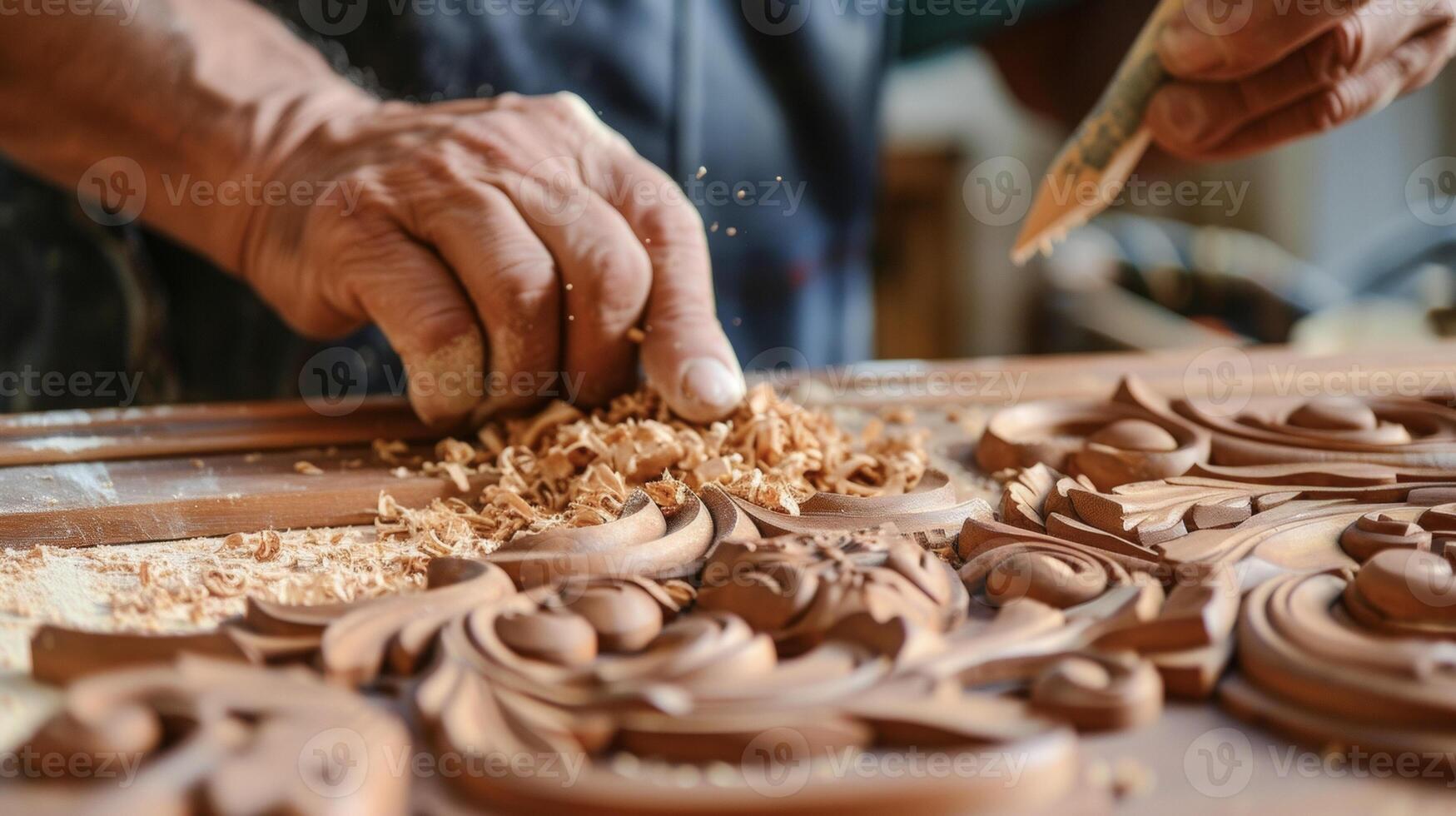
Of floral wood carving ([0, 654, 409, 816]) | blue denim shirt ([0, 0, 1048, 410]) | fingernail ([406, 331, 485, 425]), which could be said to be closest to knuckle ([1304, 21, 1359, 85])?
blue denim shirt ([0, 0, 1048, 410])

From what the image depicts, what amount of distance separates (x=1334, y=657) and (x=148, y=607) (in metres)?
0.89

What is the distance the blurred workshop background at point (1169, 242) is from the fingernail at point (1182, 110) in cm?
131

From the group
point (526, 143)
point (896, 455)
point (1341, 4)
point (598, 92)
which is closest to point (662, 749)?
point (896, 455)

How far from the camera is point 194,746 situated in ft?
1.89

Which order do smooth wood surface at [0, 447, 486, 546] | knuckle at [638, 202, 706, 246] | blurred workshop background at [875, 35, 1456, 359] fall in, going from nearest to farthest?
smooth wood surface at [0, 447, 486, 546] < knuckle at [638, 202, 706, 246] < blurred workshop background at [875, 35, 1456, 359]

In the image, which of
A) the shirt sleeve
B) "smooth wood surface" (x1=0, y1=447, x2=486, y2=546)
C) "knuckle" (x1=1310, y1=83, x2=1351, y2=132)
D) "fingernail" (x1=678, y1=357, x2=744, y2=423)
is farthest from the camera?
the shirt sleeve

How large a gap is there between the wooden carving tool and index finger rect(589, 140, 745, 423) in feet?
1.62

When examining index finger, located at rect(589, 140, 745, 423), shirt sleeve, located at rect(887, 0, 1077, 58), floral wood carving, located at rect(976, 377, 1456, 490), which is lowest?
floral wood carving, located at rect(976, 377, 1456, 490)

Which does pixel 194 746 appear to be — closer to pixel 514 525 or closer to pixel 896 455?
pixel 514 525

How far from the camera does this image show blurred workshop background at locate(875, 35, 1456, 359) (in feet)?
11.8

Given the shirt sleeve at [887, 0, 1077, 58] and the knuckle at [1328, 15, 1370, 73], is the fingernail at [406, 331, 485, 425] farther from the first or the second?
the shirt sleeve at [887, 0, 1077, 58]

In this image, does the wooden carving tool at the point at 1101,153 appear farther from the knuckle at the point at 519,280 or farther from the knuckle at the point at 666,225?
the knuckle at the point at 519,280

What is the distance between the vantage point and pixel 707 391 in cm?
122

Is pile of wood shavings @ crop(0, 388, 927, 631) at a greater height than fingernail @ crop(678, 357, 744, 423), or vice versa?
fingernail @ crop(678, 357, 744, 423)
